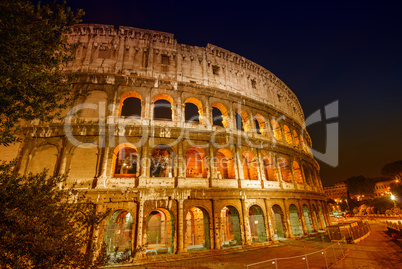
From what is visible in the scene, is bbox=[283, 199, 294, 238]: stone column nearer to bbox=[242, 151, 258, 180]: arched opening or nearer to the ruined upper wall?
bbox=[242, 151, 258, 180]: arched opening

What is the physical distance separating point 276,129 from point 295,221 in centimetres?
785

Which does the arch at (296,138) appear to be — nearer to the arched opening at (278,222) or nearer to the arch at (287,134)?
the arch at (287,134)

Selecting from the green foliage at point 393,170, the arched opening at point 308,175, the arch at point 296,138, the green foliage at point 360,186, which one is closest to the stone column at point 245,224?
the arched opening at point 308,175

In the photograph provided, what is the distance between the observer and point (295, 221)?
15.7m

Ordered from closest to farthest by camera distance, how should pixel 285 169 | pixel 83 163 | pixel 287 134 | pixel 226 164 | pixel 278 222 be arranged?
pixel 83 163 → pixel 278 222 → pixel 226 164 → pixel 285 169 → pixel 287 134

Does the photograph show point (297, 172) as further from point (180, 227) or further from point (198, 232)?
Result: point (180, 227)

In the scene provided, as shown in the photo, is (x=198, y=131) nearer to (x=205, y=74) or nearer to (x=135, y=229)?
(x=205, y=74)

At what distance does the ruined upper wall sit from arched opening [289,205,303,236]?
9986 millimetres

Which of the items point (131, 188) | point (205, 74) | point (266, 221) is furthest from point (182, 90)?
point (266, 221)

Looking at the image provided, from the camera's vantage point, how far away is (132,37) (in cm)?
1480

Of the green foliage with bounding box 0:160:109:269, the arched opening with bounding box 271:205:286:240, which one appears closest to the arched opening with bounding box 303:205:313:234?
the arched opening with bounding box 271:205:286:240

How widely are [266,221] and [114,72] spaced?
1466 centimetres

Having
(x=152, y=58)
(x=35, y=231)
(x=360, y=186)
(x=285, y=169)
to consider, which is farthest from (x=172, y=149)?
(x=360, y=186)

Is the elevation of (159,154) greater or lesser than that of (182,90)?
lesser
